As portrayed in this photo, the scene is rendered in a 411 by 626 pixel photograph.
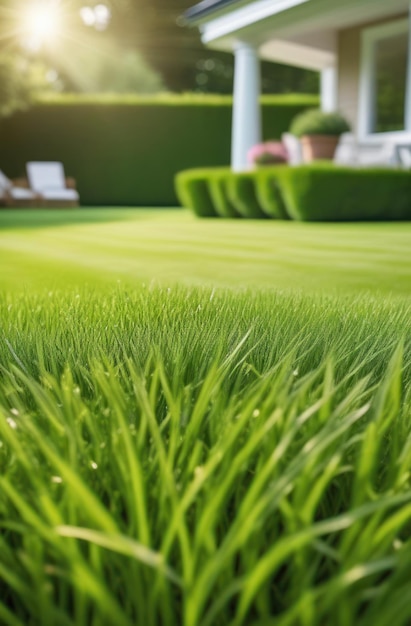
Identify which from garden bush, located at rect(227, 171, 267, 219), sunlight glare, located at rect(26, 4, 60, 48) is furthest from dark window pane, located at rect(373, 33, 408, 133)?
Result: sunlight glare, located at rect(26, 4, 60, 48)

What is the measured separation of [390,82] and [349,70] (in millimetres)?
1045

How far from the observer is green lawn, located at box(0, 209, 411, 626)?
35.8 inches

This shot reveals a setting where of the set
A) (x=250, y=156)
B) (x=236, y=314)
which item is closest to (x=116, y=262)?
(x=236, y=314)

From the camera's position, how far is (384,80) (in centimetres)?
1461

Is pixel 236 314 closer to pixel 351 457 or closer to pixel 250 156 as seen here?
pixel 351 457

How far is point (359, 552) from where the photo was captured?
95cm

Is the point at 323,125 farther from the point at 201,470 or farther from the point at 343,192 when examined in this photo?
the point at 201,470

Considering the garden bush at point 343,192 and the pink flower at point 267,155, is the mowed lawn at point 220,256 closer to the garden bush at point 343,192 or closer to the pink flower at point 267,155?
the garden bush at point 343,192

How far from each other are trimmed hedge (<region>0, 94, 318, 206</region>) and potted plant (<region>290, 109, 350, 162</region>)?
676 cm

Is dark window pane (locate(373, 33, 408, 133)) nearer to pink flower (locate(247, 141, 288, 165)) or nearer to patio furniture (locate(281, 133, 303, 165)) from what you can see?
patio furniture (locate(281, 133, 303, 165))

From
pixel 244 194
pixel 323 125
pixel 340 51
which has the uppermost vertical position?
pixel 340 51

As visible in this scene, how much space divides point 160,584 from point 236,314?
159cm

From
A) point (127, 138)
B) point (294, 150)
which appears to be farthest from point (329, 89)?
point (127, 138)

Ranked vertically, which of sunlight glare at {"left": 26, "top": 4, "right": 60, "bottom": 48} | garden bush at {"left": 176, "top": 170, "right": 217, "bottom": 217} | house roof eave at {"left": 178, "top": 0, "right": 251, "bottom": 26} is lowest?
garden bush at {"left": 176, "top": 170, "right": 217, "bottom": 217}
